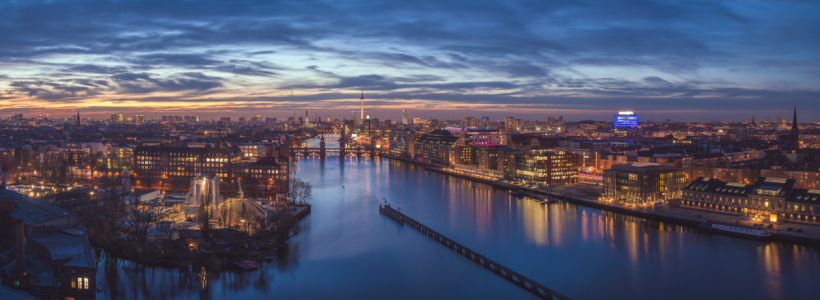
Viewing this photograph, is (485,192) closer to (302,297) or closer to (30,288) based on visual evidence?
(302,297)

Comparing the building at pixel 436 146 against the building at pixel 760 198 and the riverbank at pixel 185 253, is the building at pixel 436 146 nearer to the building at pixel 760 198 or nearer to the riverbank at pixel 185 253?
the building at pixel 760 198

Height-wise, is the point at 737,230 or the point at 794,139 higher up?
the point at 794,139

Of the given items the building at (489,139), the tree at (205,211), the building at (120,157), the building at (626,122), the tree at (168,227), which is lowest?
the tree at (168,227)

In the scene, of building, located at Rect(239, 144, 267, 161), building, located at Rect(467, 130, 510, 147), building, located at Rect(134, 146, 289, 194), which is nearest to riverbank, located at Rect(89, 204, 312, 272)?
building, located at Rect(134, 146, 289, 194)

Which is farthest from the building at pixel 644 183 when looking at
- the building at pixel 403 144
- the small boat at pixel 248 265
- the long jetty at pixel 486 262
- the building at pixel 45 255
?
the building at pixel 403 144

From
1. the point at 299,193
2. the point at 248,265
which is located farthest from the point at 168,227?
the point at 299,193

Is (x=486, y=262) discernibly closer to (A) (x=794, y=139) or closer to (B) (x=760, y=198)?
(B) (x=760, y=198)

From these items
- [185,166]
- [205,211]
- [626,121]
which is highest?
[626,121]
